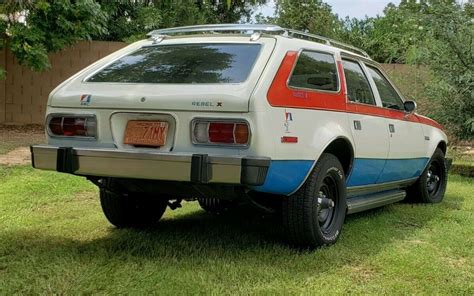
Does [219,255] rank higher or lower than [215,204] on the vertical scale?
lower

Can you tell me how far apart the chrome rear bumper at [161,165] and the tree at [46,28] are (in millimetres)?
8907

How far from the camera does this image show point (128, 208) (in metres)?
5.18

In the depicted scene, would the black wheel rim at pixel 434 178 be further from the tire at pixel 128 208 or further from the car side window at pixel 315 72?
the tire at pixel 128 208

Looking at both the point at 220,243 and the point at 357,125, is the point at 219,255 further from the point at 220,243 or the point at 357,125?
the point at 357,125

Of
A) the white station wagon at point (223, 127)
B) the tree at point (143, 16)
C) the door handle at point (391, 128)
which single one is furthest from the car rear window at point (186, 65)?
the tree at point (143, 16)

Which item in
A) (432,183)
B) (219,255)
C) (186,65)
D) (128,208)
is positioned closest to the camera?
(219,255)

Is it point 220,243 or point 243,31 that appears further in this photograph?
point 243,31

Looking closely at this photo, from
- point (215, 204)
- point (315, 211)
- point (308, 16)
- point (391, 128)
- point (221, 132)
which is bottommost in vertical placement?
point (215, 204)

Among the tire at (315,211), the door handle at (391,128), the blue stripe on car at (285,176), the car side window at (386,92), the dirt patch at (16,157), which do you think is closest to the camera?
the blue stripe on car at (285,176)

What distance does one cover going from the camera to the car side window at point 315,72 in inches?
175

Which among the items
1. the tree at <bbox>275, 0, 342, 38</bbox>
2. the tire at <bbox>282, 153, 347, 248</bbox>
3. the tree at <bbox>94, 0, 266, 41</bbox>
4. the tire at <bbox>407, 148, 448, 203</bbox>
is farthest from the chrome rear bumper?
the tree at <bbox>275, 0, 342, 38</bbox>

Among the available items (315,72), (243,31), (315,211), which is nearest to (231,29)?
(243,31)

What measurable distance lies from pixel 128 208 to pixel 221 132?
1665 millimetres

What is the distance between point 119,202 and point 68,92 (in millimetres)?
1172
